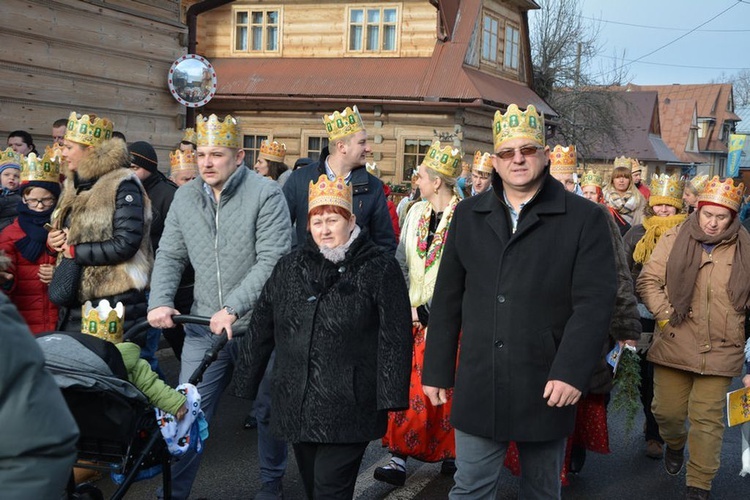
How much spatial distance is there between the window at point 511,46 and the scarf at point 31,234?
21.8 m

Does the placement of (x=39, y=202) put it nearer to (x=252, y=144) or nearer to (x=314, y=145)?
(x=314, y=145)

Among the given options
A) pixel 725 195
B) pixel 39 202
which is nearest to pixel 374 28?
pixel 39 202

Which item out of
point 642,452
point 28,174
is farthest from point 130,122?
point 642,452

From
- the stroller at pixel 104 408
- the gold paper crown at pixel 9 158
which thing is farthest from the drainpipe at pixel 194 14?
the stroller at pixel 104 408

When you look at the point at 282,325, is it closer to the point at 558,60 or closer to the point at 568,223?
the point at 568,223

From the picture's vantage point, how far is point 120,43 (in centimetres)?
1307

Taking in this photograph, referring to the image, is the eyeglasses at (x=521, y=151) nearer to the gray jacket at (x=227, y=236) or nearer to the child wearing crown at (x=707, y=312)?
the gray jacket at (x=227, y=236)

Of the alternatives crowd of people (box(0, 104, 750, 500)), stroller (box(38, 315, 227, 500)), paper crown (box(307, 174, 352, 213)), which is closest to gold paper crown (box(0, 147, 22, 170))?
crowd of people (box(0, 104, 750, 500))

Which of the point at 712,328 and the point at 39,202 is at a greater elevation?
A: the point at 39,202

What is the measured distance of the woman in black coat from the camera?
4.02 meters

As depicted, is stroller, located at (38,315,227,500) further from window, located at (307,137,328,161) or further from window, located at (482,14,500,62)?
window, located at (482,14,500,62)

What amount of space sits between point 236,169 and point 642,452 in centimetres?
423

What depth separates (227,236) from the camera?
5.03m

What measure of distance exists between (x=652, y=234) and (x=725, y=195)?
1693mm
